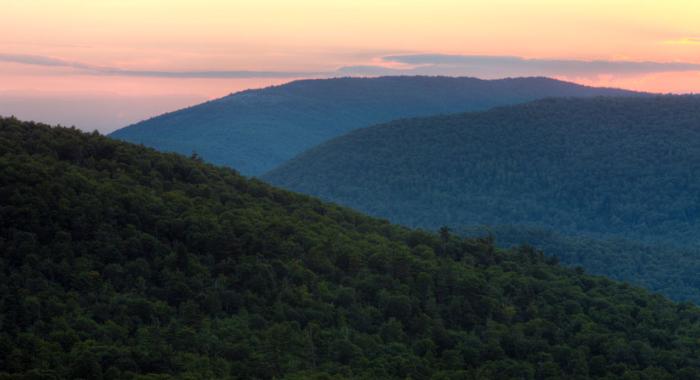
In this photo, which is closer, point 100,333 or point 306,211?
point 100,333

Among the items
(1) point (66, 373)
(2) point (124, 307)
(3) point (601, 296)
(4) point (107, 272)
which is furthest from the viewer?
(3) point (601, 296)

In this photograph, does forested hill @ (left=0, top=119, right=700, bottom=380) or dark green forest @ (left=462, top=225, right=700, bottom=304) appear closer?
forested hill @ (left=0, top=119, right=700, bottom=380)

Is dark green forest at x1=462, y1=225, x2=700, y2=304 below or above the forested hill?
below

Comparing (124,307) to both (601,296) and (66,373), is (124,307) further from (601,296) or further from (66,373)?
(601,296)

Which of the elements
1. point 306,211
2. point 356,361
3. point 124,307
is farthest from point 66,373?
point 306,211

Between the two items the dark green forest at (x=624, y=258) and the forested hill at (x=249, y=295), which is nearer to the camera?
the forested hill at (x=249, y=295)

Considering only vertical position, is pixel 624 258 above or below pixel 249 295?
below

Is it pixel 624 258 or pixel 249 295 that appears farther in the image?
pixel 624 258

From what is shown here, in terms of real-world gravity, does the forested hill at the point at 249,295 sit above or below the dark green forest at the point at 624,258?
above
